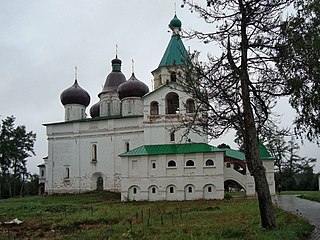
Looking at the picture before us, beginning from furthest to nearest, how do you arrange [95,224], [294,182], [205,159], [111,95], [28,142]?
[294,182], [28,142], [111,95], [205,159], [95,224]

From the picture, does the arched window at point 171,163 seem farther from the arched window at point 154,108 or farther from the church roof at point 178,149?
the arched window at point 154,108

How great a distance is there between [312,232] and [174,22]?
1296 inches

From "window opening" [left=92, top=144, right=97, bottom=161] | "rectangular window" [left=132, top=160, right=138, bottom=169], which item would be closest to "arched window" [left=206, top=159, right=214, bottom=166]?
"rectangular window" [left=132, top=160, right=138, bottom=169]

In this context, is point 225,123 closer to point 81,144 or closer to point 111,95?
point 81,144

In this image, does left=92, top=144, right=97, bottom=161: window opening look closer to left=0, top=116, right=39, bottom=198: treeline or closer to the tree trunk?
left=0, top=116, right=39, bottom=198: treeline

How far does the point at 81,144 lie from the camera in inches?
1746

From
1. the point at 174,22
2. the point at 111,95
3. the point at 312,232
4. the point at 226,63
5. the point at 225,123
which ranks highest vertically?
the point at 174,22

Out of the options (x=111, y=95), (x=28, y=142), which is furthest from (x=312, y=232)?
(x=28, y=142)

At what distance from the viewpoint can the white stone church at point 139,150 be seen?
35.4 meters

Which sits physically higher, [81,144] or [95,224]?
[81,144]

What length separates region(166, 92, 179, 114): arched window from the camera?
3834 cm

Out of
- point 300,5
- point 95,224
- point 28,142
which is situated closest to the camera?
point 300,5

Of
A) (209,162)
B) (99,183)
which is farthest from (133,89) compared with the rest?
(209,162)

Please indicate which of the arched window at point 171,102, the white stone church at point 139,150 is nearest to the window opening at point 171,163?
the white stone church at point 139,150
